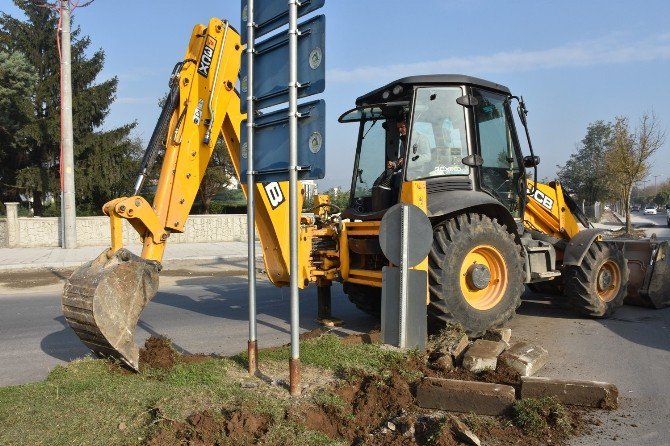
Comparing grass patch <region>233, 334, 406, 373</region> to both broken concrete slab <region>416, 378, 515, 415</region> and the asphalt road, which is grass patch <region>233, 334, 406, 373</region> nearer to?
broken concrete slab <region>416, 378, 515, 415</region>

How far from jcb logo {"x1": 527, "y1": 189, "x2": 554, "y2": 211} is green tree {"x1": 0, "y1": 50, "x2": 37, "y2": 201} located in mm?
22530

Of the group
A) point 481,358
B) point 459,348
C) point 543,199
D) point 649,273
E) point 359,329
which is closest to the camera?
point 481,358

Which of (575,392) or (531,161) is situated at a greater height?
(531,161)

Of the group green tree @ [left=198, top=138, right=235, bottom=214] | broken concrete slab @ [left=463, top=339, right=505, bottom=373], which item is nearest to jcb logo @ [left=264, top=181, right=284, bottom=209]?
broken concrete slab @ [left=463, top=339, right=505, bottom=373]

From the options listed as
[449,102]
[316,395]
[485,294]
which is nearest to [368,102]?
[449,102]

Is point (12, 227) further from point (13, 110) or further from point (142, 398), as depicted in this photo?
point (142, 398)

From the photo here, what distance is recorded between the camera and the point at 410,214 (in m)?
5.49

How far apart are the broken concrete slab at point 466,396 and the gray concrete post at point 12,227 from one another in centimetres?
2004

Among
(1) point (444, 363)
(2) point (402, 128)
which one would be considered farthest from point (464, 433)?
(2) point (402, 128)

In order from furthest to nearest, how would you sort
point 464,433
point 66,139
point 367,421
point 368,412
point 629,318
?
point 66,139, point 629,318, point 368,412, point 367,421, point 464,433

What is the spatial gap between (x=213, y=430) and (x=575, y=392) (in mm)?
2672

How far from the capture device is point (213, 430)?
11.9 ft

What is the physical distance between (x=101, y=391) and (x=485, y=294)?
425cm

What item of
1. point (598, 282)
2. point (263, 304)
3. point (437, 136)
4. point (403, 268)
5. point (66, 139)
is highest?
point (66, 139)
